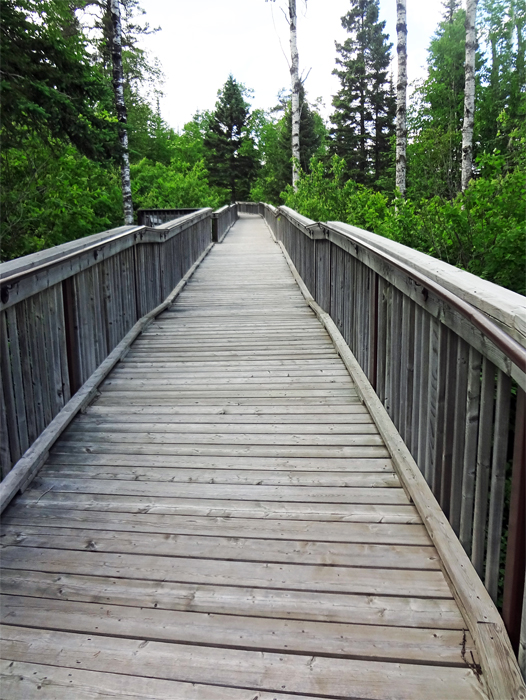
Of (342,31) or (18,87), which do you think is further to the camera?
(342,31)

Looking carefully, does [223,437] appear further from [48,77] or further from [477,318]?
[48,77]

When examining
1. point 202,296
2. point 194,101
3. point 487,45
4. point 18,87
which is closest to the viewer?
point 18,87

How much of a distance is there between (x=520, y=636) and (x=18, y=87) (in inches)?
322

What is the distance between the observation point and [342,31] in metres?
35.9

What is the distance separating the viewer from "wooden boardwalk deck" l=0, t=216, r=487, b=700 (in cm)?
186

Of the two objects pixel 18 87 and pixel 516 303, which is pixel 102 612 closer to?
pixel 516 303

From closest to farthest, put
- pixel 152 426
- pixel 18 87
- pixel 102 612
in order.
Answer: pixel 102 612
pixel 152 426
pixel 18 87

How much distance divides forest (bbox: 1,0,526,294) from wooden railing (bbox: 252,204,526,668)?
2.58 m

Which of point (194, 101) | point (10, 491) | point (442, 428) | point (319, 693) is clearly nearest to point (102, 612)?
point (319, 693)

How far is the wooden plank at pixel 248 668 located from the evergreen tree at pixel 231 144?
4779 centimetres

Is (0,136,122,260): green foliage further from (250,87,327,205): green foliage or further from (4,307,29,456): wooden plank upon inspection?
(250,87,327,205): green foliage

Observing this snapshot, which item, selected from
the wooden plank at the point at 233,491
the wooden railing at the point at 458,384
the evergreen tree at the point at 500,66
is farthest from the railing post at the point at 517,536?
the evergreen tree at the point at 500,66

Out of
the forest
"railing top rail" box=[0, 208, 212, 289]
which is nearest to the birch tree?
the forest

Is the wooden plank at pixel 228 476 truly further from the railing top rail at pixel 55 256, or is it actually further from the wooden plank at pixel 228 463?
the railing top rail at pixel 55 256
